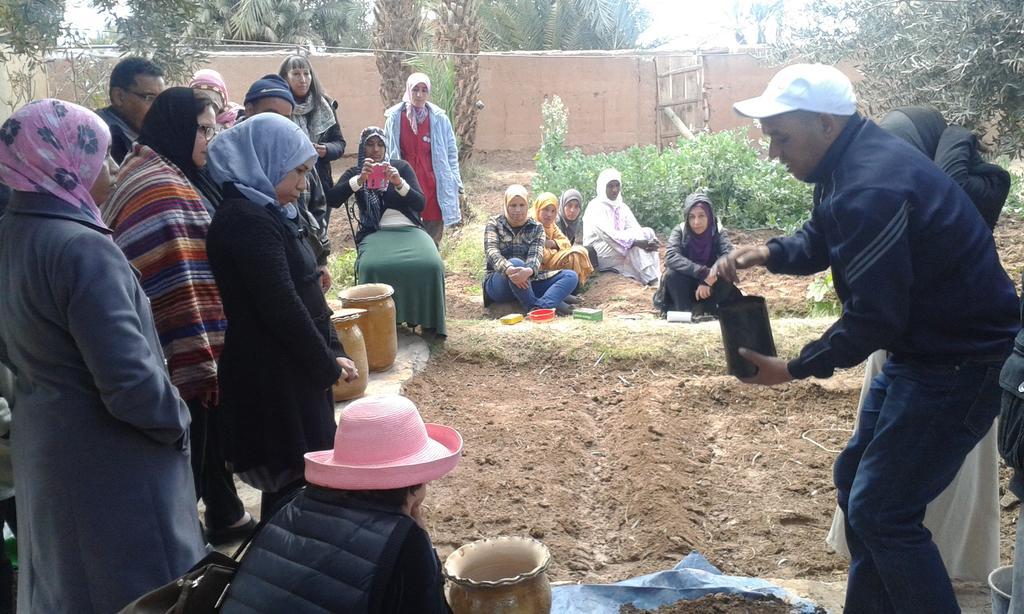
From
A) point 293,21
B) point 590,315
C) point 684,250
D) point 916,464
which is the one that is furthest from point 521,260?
point 293,21

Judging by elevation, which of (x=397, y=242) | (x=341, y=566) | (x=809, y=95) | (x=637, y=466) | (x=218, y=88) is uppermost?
(x=218, y=88)

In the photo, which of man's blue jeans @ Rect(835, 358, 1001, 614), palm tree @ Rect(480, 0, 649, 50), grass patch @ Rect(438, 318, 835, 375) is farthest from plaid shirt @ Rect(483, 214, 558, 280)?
palm tree @ Rect(480, 0, 649, 50)

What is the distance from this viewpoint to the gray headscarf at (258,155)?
3.10 metres

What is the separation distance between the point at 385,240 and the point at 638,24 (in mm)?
21847

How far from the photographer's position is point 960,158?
138 inches

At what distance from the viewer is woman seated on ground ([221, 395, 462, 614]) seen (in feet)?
6.26

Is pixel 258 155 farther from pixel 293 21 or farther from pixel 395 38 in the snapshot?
pixel 293 21

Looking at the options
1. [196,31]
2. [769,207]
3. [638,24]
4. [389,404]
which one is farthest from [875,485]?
[638,24]

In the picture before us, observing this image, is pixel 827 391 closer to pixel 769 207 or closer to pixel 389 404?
pixel 389 404

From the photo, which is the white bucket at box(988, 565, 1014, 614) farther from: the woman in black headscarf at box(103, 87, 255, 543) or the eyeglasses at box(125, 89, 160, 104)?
the eyeglasses at box(125, 89, 160, 104)

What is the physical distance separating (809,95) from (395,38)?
12511 mm

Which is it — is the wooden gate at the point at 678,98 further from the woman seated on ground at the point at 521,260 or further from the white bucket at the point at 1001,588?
the white bucket at the point at 1001,588

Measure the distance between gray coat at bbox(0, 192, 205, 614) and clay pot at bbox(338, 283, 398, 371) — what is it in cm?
358

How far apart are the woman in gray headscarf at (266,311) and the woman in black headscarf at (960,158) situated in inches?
92.1
